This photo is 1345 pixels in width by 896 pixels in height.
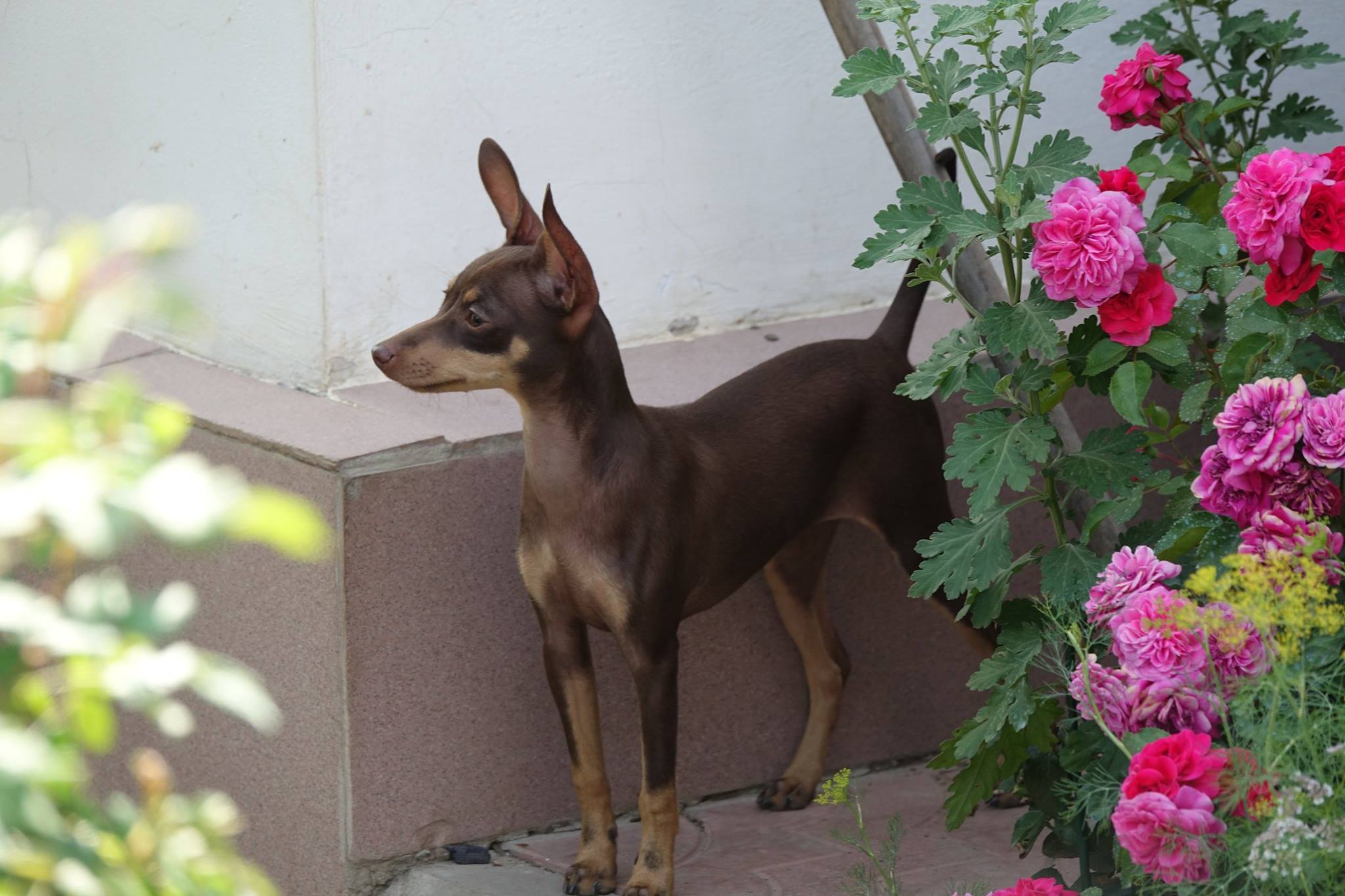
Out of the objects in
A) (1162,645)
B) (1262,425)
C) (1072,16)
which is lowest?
(1162,645)

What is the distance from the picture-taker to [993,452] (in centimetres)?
281

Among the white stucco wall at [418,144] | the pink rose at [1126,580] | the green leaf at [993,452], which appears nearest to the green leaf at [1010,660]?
the green leaf at [993,452]

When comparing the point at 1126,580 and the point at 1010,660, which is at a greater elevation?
the point at 1126,580

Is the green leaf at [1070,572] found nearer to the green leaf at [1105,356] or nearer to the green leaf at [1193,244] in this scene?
the green leaf at [1105,356]

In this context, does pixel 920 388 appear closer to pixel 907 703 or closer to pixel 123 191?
pixel 907 703

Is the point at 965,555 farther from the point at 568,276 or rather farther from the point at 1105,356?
the point at 568,276

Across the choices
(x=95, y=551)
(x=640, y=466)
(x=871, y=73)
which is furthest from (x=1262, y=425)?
(x=95, y=551)

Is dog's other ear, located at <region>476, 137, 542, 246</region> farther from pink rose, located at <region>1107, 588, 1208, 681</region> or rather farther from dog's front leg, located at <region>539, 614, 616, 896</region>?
pink rose, located at <region>1107, 588, 1208, 681</region>

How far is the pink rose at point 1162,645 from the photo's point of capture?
2.16 m

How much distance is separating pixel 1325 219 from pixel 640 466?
1414 millimetres

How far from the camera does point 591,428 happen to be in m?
3.20

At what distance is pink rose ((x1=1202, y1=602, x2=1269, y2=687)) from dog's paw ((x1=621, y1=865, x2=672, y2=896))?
152 centimetres

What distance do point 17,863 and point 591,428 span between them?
2343 millimetres

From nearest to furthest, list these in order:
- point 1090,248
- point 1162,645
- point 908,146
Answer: point 1162,645 → point 1090,248 → point 908,146
